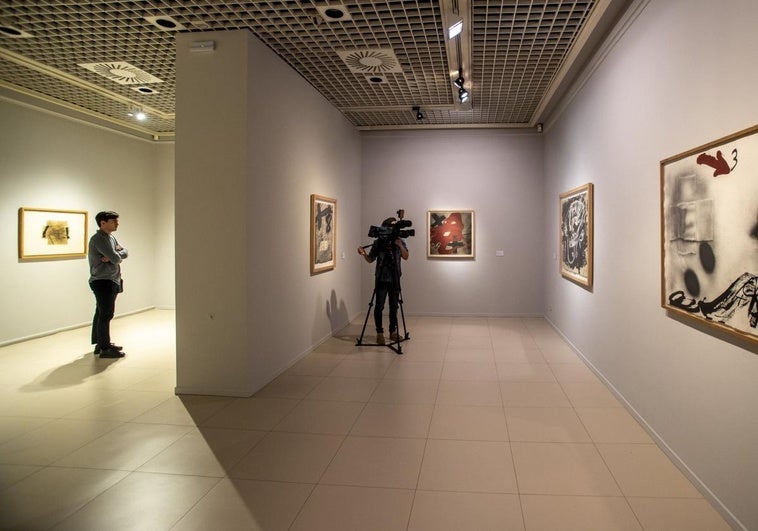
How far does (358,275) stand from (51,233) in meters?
4.90

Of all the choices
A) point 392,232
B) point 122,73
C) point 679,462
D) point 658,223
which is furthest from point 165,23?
point 679,462

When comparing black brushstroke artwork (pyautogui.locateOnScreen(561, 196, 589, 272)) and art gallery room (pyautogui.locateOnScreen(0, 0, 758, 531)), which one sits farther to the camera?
black brushstroke artwork (pyautogui.locateOnScreen(561, 196, 589, 272))

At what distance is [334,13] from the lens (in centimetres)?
432

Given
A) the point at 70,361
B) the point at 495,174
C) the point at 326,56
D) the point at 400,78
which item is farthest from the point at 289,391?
the point at 495,174

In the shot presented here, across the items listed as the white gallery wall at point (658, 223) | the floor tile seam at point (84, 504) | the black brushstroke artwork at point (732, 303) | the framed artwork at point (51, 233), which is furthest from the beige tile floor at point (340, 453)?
the framed artwork at point (51, 233)

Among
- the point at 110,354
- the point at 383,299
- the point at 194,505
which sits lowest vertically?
the point at 194,505

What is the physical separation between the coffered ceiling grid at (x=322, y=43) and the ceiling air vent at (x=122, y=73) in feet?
0.37

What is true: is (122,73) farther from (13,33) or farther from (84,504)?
(84,504)

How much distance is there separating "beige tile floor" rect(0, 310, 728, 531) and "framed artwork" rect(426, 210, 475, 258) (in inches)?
144

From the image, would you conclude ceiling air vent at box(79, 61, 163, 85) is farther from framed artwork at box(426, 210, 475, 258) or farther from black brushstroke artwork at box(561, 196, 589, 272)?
black brushstroke artwork at box(561, 196, 589, 272)

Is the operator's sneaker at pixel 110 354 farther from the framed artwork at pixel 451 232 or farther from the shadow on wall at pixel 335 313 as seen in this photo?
the framed artwork at pixel 451 232

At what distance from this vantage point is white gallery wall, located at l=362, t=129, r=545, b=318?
9.05 m

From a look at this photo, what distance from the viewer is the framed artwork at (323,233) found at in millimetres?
6371

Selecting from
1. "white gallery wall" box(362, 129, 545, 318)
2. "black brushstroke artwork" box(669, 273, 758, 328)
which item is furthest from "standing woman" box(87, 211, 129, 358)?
"black brushstroke artwork" box(669, 273, 758, 328)
